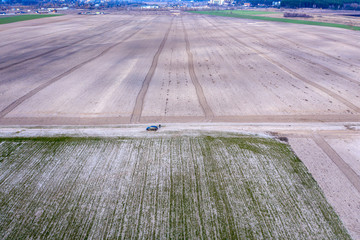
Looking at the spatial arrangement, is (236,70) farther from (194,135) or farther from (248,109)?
(194,135)

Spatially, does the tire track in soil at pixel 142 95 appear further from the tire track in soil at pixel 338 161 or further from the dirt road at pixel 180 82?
the tire track in soil at pixel 338 161

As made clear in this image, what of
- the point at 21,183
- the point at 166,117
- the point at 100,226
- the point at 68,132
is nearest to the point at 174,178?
the point at 100,226

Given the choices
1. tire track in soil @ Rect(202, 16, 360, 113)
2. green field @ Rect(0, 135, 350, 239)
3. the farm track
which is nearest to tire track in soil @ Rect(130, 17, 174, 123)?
the farm track

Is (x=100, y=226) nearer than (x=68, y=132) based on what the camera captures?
Yes

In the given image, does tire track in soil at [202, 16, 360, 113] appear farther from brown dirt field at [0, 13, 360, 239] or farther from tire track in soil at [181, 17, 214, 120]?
tire track in soil at [181, 17, 214, 120]

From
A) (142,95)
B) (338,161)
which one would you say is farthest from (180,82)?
(338,161)

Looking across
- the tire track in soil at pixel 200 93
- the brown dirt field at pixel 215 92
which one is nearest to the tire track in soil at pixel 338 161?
the brown dirt field at pixel 215 92

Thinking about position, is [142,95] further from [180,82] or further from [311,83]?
[311,83]

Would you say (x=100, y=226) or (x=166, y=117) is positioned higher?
(x=166, y=117)
